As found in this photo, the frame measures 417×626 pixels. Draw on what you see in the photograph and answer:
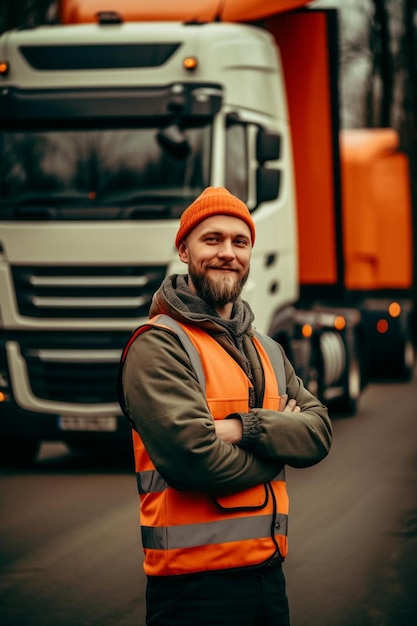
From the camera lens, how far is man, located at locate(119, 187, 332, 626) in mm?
3217

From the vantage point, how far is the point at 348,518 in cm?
838

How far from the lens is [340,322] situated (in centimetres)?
1523

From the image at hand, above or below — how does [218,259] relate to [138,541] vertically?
above

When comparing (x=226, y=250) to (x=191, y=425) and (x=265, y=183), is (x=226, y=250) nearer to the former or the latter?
(x=191, y=425)

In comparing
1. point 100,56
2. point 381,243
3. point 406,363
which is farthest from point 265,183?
point 406,363

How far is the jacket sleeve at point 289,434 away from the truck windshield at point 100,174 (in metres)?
6.76

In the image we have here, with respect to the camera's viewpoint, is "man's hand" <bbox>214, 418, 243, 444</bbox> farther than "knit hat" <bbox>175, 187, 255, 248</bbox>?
No

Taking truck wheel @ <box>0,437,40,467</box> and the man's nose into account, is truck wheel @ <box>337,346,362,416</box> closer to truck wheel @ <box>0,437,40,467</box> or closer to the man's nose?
truck wheel @ <box>0,437,40,467</box>

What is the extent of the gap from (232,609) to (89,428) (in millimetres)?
7246

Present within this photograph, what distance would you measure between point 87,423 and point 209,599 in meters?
7.25

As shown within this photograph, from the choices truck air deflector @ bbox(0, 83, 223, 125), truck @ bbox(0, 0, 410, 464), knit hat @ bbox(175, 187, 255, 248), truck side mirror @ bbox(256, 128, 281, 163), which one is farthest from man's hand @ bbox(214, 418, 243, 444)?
truck side mirror @ bbox(256, 128, 281, 163)

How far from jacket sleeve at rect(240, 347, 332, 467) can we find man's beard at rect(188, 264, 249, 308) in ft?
1.01

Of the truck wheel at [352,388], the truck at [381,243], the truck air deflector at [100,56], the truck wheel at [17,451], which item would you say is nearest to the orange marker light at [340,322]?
the truck wheel at [352,388]

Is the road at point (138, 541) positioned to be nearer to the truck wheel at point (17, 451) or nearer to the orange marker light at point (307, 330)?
the truck wheel at point (17, 451)
